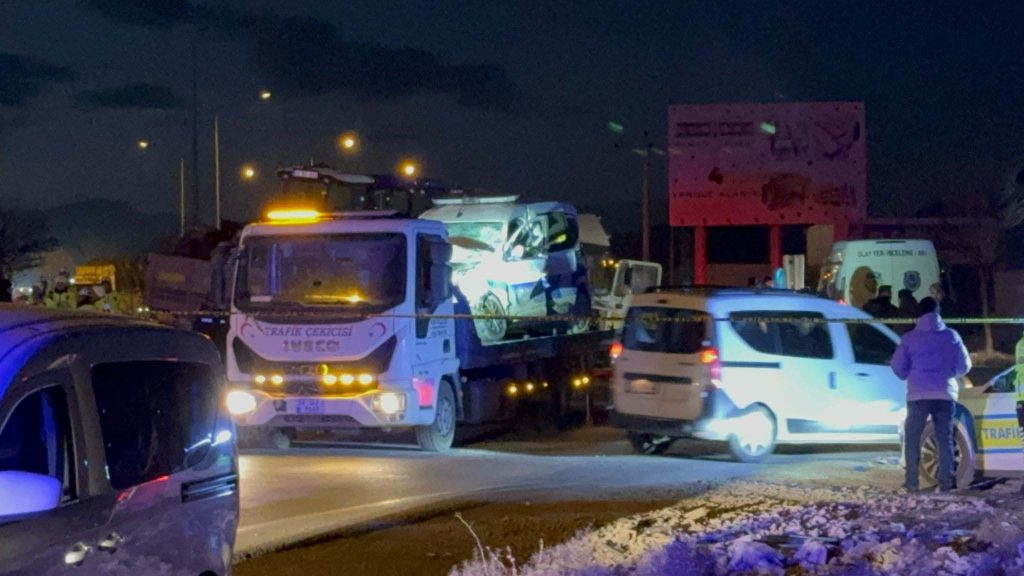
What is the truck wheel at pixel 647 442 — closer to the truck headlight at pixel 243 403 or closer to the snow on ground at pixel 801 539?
the snow on ground at pixel 801 539

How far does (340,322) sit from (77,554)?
10.3 m

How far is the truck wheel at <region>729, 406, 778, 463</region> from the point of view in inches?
567

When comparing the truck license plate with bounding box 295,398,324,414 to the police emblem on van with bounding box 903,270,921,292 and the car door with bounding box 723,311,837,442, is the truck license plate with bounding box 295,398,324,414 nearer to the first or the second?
the car door with bounding box 723,311,837,442

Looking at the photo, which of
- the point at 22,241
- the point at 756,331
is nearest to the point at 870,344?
the point at 756,331

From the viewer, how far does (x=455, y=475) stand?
1338cm

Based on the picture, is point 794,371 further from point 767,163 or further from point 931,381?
point 767,163

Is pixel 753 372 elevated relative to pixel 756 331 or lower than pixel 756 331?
lower

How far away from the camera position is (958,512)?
10.2 m

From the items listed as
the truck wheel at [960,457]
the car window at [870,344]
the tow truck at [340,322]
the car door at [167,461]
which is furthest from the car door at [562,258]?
the car door at [167,461]

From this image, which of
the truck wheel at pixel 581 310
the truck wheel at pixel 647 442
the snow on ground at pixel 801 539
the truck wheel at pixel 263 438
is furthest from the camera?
the truck wheel at pixel 581 310

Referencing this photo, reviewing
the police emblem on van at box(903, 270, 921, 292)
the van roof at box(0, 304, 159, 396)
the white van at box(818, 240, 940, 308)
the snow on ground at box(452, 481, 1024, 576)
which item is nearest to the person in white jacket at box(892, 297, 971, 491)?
the snow on ground at box(452, 481, 1024, 576)

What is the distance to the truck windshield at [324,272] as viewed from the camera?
14.9 m

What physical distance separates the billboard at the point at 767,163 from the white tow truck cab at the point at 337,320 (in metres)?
20.7

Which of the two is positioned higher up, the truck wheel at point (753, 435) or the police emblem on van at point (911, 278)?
the police emblem on van at point (911, 278)
